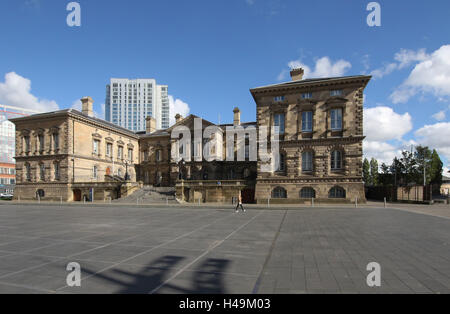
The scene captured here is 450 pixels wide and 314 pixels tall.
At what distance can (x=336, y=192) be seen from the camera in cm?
2903

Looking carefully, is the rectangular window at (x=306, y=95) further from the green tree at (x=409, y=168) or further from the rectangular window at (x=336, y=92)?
the green tree at (x=409, y=168)

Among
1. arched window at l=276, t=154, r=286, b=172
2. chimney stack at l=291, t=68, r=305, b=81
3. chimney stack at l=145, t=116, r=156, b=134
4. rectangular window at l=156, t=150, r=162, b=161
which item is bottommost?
arched window at l=276, t=154, r=286, b=172

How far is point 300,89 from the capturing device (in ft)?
101

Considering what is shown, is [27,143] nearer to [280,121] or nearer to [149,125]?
Result: [149,125]

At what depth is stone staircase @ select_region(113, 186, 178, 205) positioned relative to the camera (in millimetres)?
32750

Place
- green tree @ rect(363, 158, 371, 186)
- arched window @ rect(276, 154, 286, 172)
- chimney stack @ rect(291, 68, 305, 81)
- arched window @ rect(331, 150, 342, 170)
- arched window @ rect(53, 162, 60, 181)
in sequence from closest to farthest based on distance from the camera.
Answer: arched window @ rect(331, 150, 342, 170) < arched window @ rect(276, 154, 286, 172) < chimney stack @ rect(291, 68, 305, 81) < arched window @ rect(53, 162, 60, 181) < green tree @ rect(363, 158, 371, 186)

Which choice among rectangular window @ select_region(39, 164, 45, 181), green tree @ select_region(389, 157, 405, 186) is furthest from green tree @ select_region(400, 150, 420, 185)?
rectangular window @ select_region(39, 164, 45, 181)

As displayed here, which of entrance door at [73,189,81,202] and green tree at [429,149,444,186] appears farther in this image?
green tree at [429,149,444,186]

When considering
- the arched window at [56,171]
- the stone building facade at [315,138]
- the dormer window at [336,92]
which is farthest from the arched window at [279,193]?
the arched window at [56,171]

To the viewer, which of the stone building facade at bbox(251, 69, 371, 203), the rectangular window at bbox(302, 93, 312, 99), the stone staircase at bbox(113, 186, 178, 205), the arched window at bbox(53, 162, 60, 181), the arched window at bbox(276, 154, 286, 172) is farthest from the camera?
the arched window at bbox(53, 162, 60, 181)

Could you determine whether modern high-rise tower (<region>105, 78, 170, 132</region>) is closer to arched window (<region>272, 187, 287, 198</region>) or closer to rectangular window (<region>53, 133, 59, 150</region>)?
rectangular window (<region>53, 133, 59, 150</region>)

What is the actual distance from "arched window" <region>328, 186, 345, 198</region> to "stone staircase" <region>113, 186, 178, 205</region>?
18900 millimetres

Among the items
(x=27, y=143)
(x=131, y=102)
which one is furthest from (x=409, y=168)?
(x=131, y=102)

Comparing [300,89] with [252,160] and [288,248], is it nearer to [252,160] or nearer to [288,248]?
[252,160]
